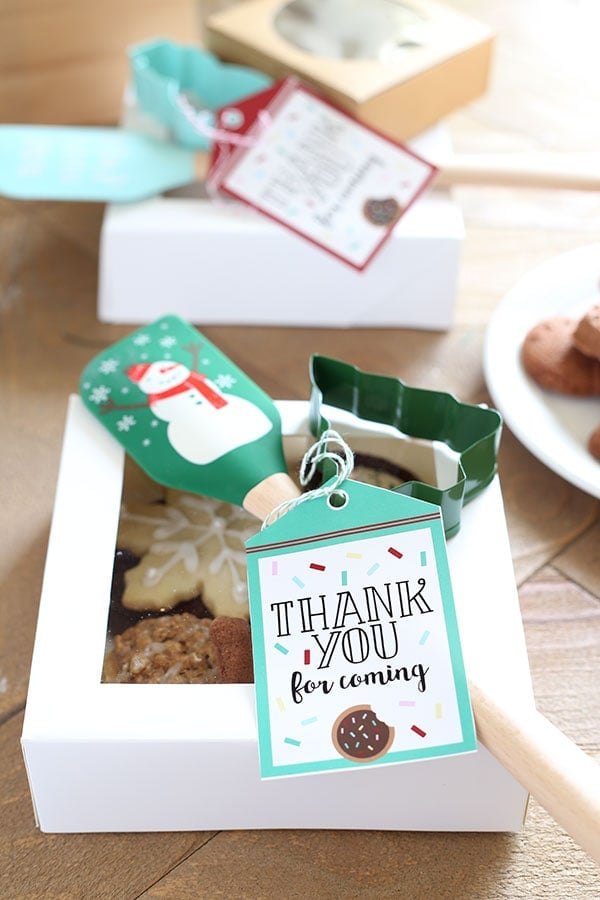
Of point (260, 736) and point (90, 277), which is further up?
point (260, 736)

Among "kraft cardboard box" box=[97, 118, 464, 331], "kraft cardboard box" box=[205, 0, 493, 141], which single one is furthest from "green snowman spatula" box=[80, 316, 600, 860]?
"kraft cardboard box" box=[205, 0, 493, 141]

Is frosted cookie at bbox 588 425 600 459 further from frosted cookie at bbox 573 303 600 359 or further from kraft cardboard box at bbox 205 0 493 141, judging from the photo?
kraft cardboard box at bbox 205 0 493 141

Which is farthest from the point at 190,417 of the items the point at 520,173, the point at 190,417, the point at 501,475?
the point at 520,173

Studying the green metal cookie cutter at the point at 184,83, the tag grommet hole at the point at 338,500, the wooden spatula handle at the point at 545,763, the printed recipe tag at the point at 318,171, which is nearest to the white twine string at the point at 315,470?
the tag grommet hole at the point at 338,500

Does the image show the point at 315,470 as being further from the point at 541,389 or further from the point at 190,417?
the point at 541,389

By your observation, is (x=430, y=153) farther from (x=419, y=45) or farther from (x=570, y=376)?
(x=570, y=376)

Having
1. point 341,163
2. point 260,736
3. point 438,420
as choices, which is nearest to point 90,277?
point 341,163
